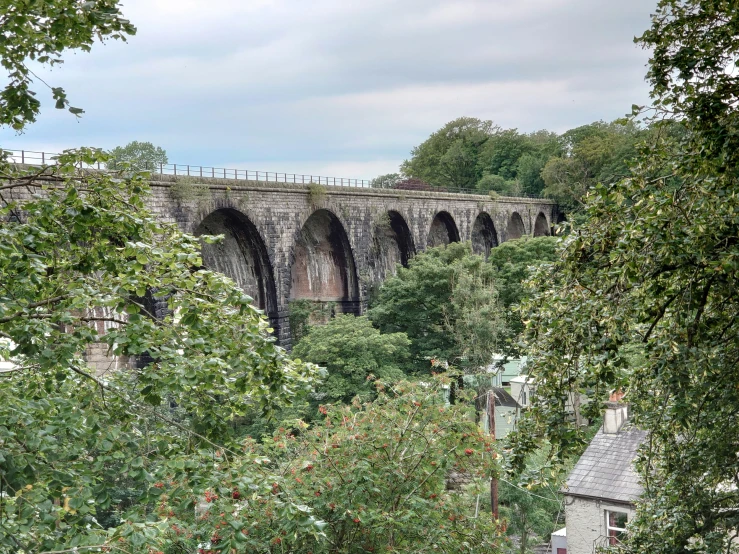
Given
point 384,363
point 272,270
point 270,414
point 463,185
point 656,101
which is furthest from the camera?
point 463,185

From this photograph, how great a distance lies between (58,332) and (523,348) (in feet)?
9.85

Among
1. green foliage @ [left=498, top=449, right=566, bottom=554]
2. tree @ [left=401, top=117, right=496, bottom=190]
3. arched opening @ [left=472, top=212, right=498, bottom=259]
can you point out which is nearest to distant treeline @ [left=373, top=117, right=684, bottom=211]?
tree @ [left=401, top=117, right=496, bottom=190]

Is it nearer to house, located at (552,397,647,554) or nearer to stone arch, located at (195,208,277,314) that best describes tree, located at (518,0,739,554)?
house, located at (552,397,647,554)

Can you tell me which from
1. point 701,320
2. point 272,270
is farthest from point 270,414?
point 272,270

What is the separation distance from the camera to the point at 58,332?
5.24m

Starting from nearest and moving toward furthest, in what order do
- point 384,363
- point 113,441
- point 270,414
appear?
point 113,441 → point 270,414 → point 384,363

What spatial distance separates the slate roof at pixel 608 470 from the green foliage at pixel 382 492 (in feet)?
20.6

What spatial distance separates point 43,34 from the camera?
558cm

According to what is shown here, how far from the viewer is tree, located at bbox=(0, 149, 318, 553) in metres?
4.86

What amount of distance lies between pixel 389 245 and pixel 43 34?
110ft

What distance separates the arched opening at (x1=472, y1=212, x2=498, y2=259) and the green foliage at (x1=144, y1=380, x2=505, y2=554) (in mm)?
42712

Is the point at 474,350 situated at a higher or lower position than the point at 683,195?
lower

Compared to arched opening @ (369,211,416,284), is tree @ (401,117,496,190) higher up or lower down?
higher up

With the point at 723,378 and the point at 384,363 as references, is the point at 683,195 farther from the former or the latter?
the point at 384,363
